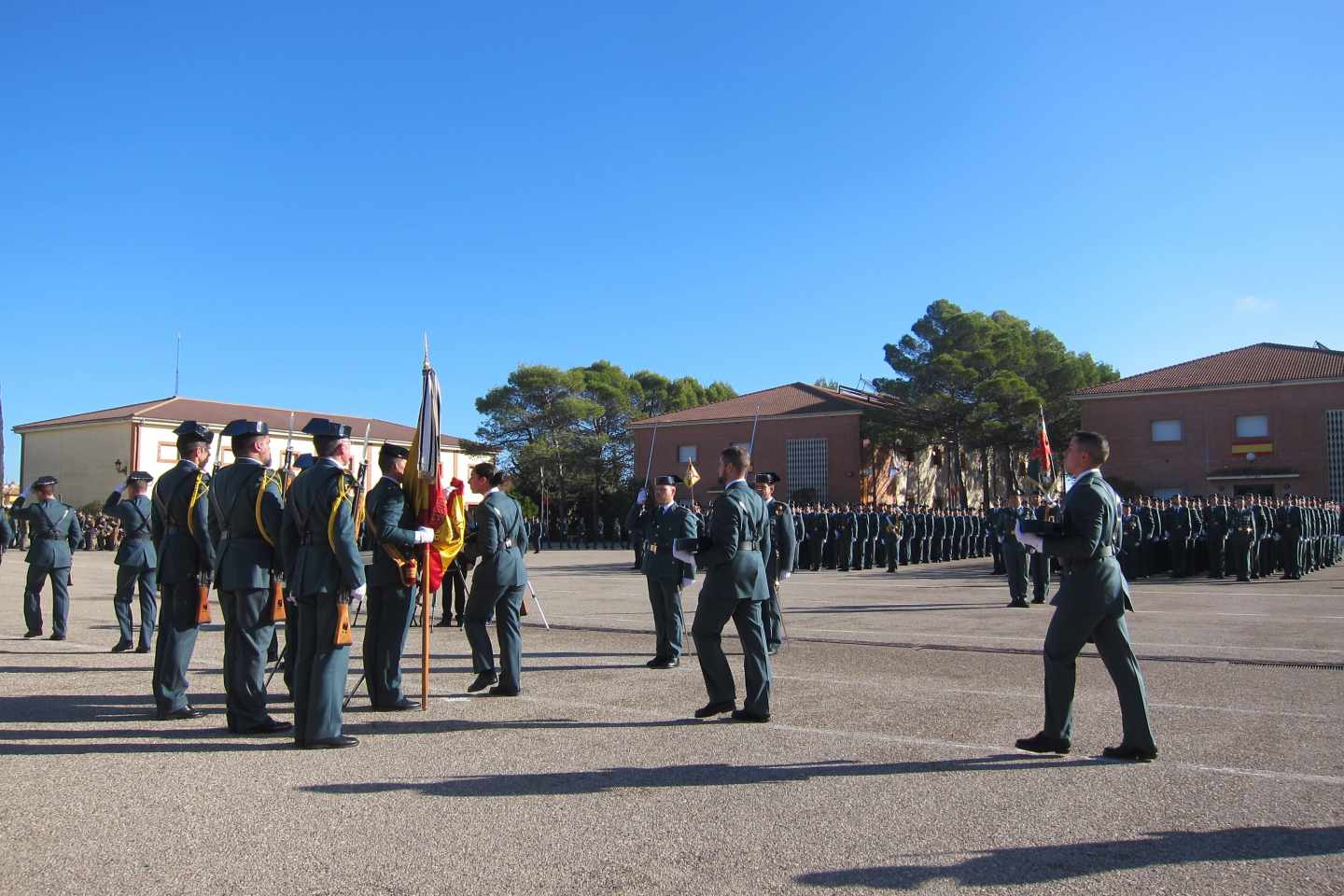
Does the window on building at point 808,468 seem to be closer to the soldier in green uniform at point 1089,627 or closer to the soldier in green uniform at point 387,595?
the soldier in green uniform at point 387,595

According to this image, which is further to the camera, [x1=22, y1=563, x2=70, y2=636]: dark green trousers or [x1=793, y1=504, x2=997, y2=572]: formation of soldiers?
[x1=793, y1=504, x2=997, y2=572]: formation of soldiers

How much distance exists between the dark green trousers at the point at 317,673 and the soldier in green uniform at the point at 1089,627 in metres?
4.05

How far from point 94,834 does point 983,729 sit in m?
4.91

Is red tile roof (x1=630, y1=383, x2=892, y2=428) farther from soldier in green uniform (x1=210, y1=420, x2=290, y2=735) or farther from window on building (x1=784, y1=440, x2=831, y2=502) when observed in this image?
soldier in green uniform (x1=210, y1=420, x2=290, y2=735)

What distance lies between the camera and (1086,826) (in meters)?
4.37

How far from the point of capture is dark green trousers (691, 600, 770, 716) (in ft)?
21.6

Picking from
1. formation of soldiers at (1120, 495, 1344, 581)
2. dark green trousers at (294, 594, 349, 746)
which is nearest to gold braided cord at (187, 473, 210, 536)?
dark green trousers at (294, 594, 349, 746)

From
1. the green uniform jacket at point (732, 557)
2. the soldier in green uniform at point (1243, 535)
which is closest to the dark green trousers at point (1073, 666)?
the green uniform jacket at point (732, 557)

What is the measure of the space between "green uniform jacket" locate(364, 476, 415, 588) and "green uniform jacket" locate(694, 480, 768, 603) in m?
2.03

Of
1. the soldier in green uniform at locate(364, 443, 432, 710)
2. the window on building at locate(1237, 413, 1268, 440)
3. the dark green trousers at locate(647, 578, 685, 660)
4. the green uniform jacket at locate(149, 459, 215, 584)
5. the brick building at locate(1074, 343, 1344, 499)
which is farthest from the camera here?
the window on building at locate(1237, 413, 1268, 440)

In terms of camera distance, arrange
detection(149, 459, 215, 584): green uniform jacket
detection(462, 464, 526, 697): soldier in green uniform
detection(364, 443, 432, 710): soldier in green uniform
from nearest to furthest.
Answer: detection(364, 443, 432, 710): soldier in green uniform < detection(149, 459, 215, 584): green uniform jacket < detection(462, 464, 526, 697): soldier in green uniform

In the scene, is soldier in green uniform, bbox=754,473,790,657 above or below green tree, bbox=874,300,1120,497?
below

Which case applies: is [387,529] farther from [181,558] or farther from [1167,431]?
[1167,431]

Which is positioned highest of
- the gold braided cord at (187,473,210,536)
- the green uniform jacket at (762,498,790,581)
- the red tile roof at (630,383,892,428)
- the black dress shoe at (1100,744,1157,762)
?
the red tile roof at (630,383,892,428)
